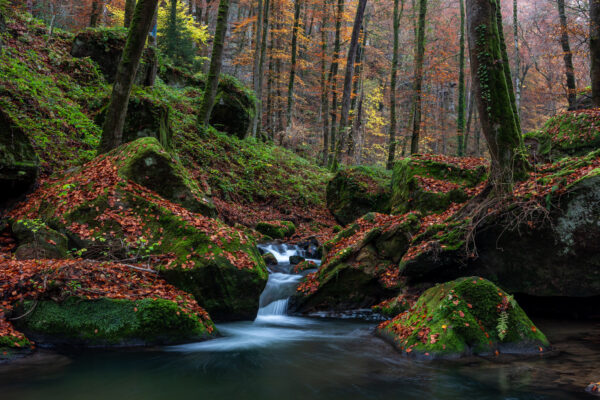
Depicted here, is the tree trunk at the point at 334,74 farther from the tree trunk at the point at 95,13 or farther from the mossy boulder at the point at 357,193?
the tree trunk at the point at 95,13

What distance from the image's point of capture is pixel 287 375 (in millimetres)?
5387

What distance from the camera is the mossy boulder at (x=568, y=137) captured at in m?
10.1

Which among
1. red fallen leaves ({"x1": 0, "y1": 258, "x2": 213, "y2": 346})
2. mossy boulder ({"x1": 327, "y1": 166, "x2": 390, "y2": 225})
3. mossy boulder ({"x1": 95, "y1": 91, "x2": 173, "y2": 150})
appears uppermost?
mossy boulder ({"x1": 95, "y1": 91, "x2": 173, "y2": 150})

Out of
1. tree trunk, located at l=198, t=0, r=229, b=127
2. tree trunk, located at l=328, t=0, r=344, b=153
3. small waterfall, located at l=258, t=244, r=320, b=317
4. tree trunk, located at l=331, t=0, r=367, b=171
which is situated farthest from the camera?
tree trunk, located at l=328, t=0, r=344, b=153

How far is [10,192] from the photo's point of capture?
25.9ft

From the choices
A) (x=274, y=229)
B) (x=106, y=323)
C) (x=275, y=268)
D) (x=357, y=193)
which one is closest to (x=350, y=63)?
(x=357, y=193)

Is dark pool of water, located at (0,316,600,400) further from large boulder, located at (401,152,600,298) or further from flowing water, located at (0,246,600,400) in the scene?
large boulder, located at (401,152,600,298)

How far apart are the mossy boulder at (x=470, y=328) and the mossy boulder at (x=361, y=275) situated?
2659mm

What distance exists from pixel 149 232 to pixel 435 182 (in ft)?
27.5

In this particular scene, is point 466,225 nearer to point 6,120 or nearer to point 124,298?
point 124,298

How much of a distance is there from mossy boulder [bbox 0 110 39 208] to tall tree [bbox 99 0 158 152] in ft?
5.45

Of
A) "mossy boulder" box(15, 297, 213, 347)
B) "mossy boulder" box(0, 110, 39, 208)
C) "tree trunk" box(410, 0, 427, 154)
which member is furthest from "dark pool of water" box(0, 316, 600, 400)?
"tree trunk" box(410, 0, 427, 154)

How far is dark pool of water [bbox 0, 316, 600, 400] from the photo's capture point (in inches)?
171

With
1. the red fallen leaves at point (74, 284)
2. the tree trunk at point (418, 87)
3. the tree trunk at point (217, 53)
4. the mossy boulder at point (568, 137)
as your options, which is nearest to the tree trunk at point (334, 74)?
the tree trunk at point (418, 87)
